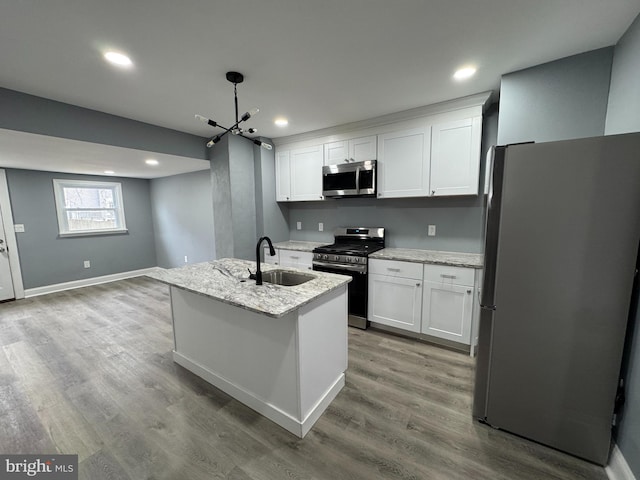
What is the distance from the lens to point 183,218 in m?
5.25

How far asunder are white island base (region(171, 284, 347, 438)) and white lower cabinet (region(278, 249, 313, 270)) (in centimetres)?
148

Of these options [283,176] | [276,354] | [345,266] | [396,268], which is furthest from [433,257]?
[283,176]

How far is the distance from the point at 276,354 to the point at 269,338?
0.11 meters

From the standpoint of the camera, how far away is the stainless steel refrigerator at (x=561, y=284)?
4.14 feet


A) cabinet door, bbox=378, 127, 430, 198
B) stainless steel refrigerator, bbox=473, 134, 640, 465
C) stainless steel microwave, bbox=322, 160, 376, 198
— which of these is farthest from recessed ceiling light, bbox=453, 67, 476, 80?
stainless steel microwave, bbox=322, 160, 376, 198

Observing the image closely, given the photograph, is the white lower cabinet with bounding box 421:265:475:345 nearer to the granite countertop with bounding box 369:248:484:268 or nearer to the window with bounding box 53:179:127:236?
the granite countertop with bounding box 369:248:484:268

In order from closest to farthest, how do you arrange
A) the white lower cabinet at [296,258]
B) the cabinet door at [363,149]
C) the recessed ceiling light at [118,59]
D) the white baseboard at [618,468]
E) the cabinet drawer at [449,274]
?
1. the white baseboard at [618,468]
2. the recessed ceiling light at [118,59]
3. the cabinet drawer at [449,274]
4. the cabinet door at [363,149]
5. the white lower cabinet at [296,258]

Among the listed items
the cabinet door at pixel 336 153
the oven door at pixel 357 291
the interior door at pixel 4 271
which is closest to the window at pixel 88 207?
the interior door at pixel 4 271

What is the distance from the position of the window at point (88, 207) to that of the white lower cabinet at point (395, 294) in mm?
5561

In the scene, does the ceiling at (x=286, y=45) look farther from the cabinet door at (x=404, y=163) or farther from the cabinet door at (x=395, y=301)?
the cabinet door at (x=395, y=301)

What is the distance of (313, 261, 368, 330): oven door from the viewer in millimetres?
2930

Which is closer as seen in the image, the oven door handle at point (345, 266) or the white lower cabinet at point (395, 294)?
the white lower cabinet at point (395, 294)

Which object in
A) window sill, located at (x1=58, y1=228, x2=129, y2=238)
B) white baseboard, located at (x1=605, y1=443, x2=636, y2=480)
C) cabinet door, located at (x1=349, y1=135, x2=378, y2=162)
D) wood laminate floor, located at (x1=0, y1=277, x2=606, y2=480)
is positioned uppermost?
cabinet door, located at (x1=349, y1=135, x2=378, y2=162)

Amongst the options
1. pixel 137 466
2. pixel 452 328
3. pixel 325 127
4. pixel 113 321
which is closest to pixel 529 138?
pixel 452 328
